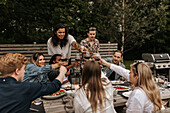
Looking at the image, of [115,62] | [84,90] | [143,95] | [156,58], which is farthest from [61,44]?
[156,58]

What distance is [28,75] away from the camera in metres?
2.83

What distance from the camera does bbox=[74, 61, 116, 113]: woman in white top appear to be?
60.5 inches

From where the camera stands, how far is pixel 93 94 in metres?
1.57

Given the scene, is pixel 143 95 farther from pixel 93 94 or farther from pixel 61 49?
pixel 61 49

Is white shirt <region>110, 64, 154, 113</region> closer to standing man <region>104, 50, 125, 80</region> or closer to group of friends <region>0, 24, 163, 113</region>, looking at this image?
group of friends <region>0, 24, 163, 113</region>

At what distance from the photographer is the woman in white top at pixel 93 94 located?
154cm

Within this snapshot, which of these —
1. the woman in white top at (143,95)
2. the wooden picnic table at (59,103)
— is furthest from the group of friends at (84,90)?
the wooden picnic table at (59,103)

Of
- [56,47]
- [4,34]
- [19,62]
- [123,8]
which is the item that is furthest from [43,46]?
[19,62]

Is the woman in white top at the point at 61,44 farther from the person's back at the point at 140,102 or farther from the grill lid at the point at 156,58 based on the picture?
the grill lid at the point at 156,58

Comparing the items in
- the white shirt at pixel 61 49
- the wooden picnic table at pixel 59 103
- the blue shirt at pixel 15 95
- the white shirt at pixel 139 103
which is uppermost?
the white shirt at pixel 61 49

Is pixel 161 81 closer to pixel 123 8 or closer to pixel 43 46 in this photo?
pixel 43 46

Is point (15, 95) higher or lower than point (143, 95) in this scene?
higher

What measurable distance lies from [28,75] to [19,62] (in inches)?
61.0

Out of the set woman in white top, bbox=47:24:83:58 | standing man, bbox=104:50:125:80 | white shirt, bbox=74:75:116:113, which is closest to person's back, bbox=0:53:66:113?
white shirt, bbox=74:75:116:113
